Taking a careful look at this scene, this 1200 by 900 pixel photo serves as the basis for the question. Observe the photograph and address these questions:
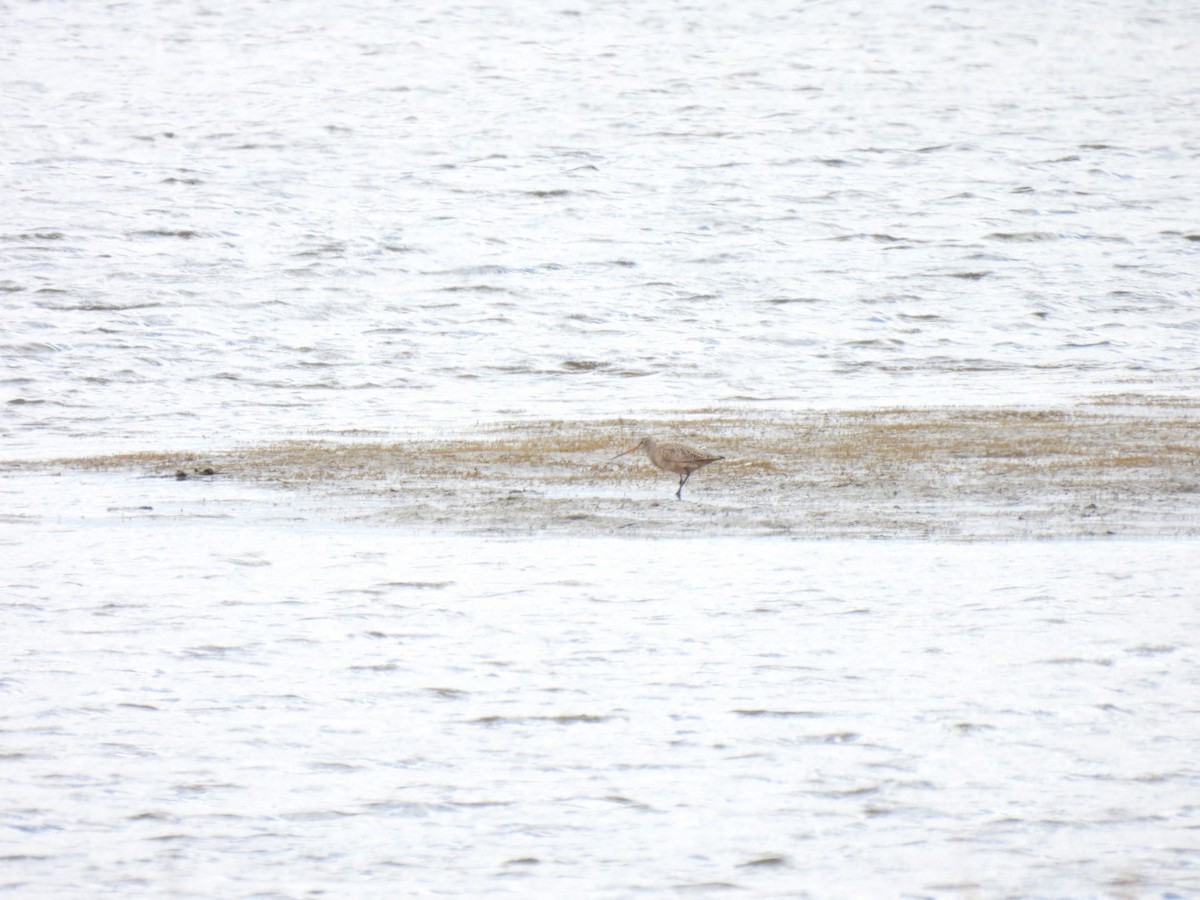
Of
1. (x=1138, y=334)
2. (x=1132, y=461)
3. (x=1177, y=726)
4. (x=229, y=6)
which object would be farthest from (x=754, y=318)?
(x=229, y=6)

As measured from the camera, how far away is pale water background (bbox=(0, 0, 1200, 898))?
16.8ft

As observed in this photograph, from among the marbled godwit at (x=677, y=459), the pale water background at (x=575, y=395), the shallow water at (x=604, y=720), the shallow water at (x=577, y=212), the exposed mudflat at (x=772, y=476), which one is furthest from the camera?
the shallow water at (x=577, y=212)

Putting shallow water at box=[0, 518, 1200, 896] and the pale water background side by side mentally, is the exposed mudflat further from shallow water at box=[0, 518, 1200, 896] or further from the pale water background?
shallow water at box=[0, 518, 1200, 896]

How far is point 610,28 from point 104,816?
3218 cm

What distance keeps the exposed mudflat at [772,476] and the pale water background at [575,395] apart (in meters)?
0.53

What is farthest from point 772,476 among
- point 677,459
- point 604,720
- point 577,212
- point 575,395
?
point 577,212

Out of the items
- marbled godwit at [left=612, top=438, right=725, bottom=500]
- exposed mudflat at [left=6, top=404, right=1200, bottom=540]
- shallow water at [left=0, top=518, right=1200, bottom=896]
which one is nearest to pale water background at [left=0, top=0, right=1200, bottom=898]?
shallow water at [left=0, top=518, right=1200, bottom=896]

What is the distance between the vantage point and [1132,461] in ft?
37.8

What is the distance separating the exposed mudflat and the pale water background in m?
0.53

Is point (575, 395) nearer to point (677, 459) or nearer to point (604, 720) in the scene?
point (677, 459)

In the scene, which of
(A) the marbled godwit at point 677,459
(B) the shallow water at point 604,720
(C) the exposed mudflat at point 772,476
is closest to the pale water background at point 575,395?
(B) the shallow water at point 604,720

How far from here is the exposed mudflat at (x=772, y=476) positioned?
971 centimetres

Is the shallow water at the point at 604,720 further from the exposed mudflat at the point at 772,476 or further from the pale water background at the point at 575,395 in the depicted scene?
the exposed mudflat at the point at 772,476

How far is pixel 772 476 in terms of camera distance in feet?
37.2
